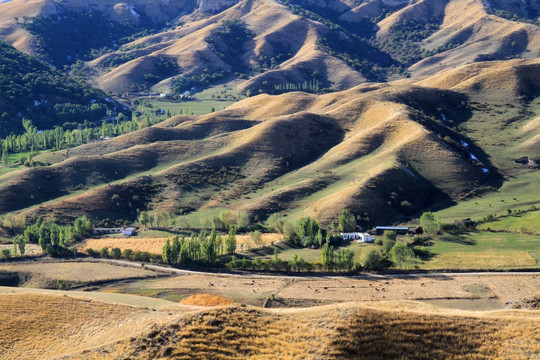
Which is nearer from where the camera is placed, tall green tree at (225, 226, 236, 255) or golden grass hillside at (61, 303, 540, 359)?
golden grass hillside at (61, 303, 540, 359)

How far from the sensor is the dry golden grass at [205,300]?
8425cm

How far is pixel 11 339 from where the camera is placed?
61469mm

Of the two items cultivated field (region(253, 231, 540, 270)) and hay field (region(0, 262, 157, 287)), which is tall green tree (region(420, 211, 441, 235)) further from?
hay field (region(0, 262, 157, 287))

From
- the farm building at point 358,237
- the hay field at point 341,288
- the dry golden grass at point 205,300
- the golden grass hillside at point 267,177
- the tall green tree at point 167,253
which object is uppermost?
the golden grass hillside at point 267,177

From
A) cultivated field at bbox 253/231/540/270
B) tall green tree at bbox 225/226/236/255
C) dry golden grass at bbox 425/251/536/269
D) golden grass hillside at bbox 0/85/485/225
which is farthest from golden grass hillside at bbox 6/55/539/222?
dry golden grass at bbox 425/251/536/269

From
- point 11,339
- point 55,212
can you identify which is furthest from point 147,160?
point 11,339

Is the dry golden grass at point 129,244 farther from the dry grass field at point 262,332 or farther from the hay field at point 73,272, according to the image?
the dry grass field at point 262,332

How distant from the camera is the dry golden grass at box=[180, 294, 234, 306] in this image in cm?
8425

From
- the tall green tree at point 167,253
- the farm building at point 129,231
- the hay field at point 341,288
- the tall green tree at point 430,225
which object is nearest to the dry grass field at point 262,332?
the hay field at point 341,288

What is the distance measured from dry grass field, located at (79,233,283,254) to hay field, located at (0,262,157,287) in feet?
45.2

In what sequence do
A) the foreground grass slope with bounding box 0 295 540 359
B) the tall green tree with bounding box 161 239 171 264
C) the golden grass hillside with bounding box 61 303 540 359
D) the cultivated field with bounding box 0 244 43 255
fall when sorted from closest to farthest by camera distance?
1. the golden grass hillside with bounding box 61 303 540 359
2. the foreground grass slope with bounding box 0 295 540 359
3. the tall green tree with bounding box 161 239 171 264
4. the cultivated field with bounding box 0 244 43 255

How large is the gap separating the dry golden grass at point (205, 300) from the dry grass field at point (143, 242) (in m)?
35.1

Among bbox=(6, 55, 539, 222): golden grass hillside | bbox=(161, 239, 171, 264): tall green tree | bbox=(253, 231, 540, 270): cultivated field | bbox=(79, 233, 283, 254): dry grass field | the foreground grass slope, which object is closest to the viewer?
the foreground grass slope

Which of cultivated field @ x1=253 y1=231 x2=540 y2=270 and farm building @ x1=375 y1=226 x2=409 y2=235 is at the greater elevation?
farm building @ x1=375 y1=226 x2=409 y2=235
